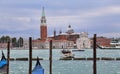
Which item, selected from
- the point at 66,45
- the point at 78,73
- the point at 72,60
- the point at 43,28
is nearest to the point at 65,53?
the point at 72,60

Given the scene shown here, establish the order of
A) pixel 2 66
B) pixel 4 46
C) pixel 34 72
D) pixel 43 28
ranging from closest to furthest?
pixel 34 72, pixel 2 66, pixel 43 28, pixel 4 46

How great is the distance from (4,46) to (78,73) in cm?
14969

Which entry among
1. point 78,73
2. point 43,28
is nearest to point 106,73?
point 78,73

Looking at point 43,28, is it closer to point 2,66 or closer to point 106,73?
point 106,73

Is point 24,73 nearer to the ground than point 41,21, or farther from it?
nearer to the ground

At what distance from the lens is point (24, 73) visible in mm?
47938

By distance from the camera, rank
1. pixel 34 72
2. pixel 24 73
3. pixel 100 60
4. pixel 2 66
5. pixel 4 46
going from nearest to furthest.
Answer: pixel 34 72, pixel 2 66, pixel 24 73, pixel 100 60, pixel 4 46

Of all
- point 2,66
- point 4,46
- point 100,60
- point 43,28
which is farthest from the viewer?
point 4,46

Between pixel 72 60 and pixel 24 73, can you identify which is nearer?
pixel 24 73

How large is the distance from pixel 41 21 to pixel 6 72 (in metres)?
161

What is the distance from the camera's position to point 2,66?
90.3 feet

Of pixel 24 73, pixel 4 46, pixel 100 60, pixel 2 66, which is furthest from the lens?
pixel 4 46

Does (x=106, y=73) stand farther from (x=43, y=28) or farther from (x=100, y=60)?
(x=43, y=28)

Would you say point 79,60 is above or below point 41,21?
below
